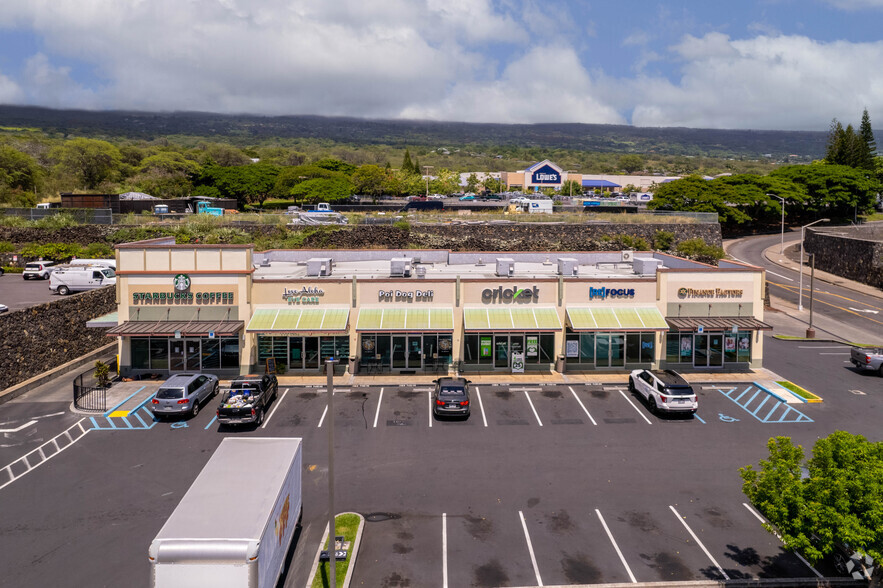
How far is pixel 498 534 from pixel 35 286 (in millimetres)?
55004

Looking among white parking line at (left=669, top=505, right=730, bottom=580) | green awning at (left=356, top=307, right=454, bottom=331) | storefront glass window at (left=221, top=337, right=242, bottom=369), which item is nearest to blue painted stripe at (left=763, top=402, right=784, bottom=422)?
Result: white parking line at (left=669, top=505, right=730, bottom=580)

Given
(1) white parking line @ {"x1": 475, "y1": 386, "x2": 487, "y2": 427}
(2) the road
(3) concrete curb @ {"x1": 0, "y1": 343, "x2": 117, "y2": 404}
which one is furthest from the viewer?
(2) the road

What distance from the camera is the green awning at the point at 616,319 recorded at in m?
36.2

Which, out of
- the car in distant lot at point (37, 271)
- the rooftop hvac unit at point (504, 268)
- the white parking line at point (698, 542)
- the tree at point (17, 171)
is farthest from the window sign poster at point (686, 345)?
the tree at point (17, 171)

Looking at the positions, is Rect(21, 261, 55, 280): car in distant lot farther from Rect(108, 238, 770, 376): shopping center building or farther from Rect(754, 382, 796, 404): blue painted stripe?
Rect(754, 382, 796, 404): blue painted stripe

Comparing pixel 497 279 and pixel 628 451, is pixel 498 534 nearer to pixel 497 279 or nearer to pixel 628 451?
pixel 628 451

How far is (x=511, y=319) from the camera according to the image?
36.7 metres

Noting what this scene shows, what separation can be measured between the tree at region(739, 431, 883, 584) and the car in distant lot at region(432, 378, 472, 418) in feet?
48.6

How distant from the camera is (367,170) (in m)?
119

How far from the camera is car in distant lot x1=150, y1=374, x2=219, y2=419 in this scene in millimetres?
29000

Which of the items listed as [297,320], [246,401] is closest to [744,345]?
[297,320]

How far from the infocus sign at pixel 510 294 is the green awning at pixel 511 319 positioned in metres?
0.55

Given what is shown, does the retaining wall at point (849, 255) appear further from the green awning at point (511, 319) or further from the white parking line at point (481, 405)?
the white parking line at point (481, 405)

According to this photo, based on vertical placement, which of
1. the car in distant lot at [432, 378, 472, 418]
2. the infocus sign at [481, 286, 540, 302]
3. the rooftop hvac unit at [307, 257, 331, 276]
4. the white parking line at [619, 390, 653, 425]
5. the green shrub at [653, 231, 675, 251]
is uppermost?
the green shrub at [653, 231, 675, 251]
